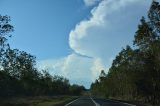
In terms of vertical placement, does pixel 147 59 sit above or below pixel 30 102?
above

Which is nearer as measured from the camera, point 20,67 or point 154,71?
point 154,71

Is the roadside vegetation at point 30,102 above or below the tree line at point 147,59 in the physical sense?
below

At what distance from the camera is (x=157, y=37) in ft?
186

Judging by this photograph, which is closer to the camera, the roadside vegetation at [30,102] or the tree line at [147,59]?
the roadside vegetation at [30,102]

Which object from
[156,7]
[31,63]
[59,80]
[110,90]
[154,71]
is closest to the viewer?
[156,7]

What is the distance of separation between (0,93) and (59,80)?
95.3 metres

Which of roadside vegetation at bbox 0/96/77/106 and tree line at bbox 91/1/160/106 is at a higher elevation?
tree line at bbox 91/1/160/106

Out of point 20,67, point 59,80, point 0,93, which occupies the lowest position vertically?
point 0,93

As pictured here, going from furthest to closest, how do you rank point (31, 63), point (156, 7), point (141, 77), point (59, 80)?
point (59, 80), point (31, 63), point (141, 77), point (156, 7)

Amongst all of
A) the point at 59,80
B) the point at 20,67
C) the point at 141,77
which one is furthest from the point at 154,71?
the point at 59,80

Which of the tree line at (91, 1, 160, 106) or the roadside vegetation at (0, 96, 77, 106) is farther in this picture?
the tree line at (91, 1, 160, 106)

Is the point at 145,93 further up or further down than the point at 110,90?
further down

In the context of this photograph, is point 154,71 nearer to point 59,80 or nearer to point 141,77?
point 141,77

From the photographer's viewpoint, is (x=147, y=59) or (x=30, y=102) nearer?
(x=30, y=102)
